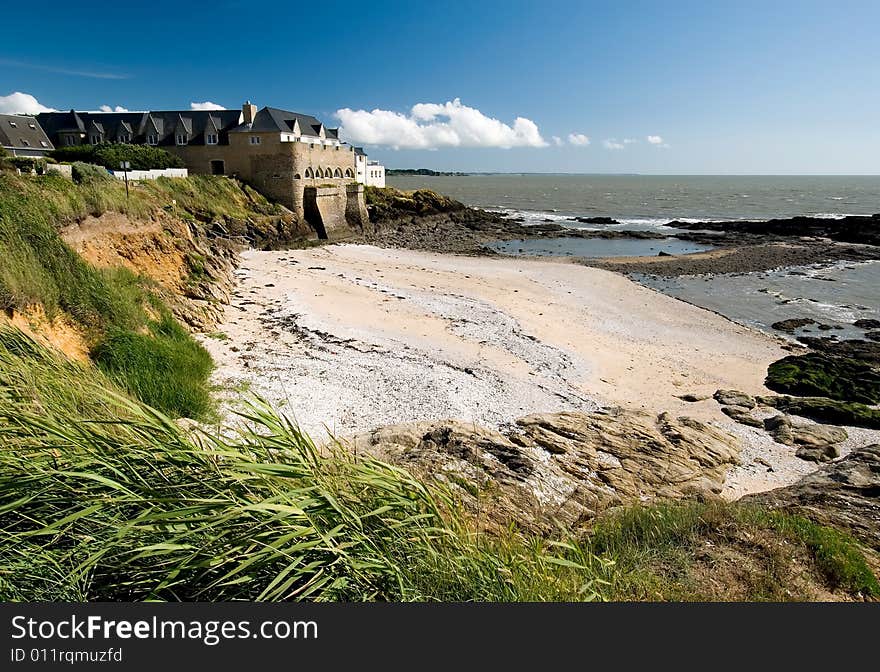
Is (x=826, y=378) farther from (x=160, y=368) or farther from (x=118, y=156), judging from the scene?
(x=118, y=156)

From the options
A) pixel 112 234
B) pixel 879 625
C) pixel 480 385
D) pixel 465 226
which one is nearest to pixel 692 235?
pixel 465 226

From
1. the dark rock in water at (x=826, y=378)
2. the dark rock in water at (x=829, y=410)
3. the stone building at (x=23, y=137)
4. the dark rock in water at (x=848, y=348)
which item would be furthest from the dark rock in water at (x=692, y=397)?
the stone building at (x=23, y=137)

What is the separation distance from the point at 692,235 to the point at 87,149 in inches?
1963

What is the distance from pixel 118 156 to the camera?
33938 millimetres

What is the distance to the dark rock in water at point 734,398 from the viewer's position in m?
13.6

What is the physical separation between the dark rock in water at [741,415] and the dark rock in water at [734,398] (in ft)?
0.96

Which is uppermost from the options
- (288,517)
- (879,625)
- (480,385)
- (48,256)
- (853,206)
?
(853,206)

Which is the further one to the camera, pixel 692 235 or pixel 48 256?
pixel 692 235

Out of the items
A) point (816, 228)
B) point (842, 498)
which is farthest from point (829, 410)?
point (816, 228)

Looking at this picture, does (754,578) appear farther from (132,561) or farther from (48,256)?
(48,256)

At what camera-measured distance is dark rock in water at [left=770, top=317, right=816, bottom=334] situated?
21.5 meters

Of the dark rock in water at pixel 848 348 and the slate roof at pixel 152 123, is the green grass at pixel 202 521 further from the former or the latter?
the slate roof at pixel 152 123

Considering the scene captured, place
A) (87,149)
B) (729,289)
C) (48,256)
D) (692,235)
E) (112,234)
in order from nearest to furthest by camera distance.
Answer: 1. (48,256)
2. (112,234)
3. (729,289)
4. (87,149)
5. (692,235)

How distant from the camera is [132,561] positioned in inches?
101
